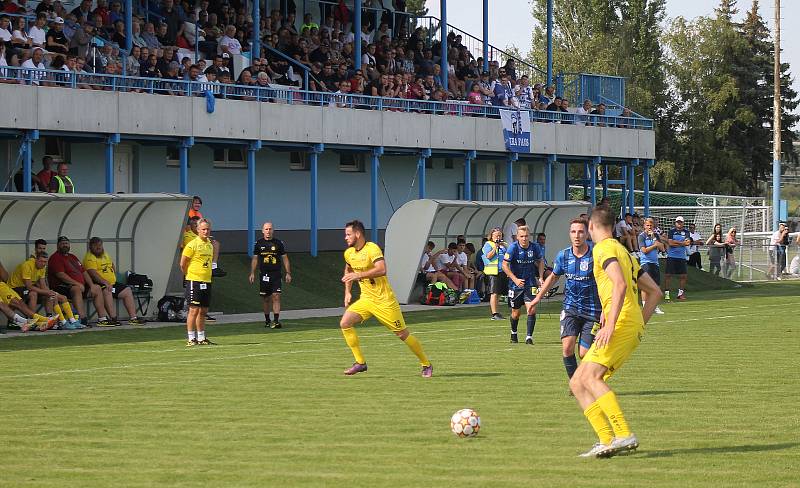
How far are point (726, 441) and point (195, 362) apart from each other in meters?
9.10

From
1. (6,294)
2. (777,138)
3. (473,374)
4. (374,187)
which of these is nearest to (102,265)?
(6,294)

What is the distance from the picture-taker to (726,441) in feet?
36.5

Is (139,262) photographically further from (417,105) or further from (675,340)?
(417,105)

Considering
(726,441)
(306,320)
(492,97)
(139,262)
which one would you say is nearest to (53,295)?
(139,262)

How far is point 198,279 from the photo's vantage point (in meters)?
21.1

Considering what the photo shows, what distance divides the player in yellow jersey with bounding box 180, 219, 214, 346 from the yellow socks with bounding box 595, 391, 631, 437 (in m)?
11.6

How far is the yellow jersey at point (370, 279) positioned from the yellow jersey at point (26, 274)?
9.48 m

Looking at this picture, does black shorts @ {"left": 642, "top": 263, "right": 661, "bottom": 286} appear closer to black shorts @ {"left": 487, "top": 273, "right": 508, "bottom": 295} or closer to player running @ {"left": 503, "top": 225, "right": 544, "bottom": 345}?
black shorts @ {"left": 487, "top": 273, "right": 508, "bottom": 295}

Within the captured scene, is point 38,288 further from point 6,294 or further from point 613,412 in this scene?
point 613,412

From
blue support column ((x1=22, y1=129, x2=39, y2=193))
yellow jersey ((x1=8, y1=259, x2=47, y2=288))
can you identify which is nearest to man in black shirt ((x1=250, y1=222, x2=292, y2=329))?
yellow jersey ((x1=8, y1=259, x2=47, y2=288))

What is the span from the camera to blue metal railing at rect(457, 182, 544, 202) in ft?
158

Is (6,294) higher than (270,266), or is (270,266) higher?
(270,266)

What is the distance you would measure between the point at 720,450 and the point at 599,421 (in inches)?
46.6

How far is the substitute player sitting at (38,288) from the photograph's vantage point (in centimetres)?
2369
